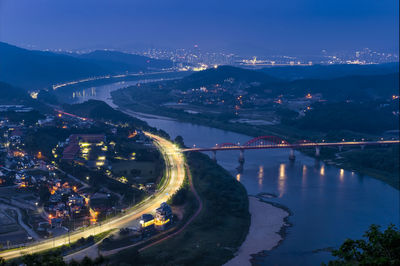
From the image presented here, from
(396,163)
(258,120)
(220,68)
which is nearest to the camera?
(396,163)

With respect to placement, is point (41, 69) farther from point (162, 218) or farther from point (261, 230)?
point (261, 230)

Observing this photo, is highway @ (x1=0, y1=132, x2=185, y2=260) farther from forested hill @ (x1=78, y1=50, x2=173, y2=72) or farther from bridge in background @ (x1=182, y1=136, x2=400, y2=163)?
forested hill @ (x1=78, y1=50, x2=173, y2=72)

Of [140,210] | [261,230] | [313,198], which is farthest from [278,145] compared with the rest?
[140,210]

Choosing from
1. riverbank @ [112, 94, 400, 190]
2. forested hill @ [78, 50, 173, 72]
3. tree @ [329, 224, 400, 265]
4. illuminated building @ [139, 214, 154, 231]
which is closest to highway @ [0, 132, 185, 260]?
illuminated building @ [139, 214, 154, 231]

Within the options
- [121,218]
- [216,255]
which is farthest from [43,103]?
[216,255]

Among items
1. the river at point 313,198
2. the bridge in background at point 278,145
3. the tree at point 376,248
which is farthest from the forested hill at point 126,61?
the tree at point 376,248

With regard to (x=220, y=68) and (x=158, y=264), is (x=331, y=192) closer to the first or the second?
(x=158, y=264)

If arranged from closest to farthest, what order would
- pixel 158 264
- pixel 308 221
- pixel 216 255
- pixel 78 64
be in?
pixel 158 264
pixel 216 255
pixel 308 221
pixel 78 64
